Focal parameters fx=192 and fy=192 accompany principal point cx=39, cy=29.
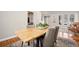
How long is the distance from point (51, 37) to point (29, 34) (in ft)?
0.96

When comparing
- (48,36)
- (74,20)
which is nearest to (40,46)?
(48,36)

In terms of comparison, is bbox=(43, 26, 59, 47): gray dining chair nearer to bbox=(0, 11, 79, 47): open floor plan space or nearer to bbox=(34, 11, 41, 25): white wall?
bbox=(0, 11, 79, 47): open floor plan space

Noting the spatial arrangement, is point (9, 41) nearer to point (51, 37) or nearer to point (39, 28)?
point (39, 28)

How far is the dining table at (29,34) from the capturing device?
252 cm

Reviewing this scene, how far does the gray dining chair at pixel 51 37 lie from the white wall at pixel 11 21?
333 millimetres

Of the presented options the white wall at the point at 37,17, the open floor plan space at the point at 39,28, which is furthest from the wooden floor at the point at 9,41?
the white wall at the point at 37,17

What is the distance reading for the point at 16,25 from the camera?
253 cm

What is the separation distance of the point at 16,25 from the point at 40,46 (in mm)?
422

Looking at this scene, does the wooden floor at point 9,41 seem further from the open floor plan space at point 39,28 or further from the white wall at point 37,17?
the white wall at point 37,17

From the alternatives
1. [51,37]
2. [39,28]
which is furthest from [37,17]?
[51,37]
